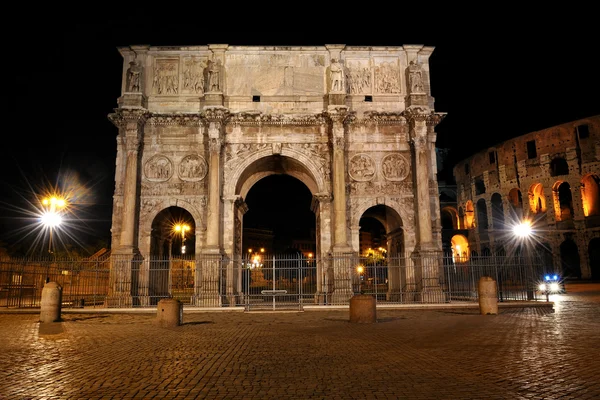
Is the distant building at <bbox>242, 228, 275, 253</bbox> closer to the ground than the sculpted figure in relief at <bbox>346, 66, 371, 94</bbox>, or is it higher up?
closer to the ground

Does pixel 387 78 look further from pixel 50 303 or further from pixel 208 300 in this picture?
pixel 50 303

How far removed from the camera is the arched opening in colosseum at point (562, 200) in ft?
130

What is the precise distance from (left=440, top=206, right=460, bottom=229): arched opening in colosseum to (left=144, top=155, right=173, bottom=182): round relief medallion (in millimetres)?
38738

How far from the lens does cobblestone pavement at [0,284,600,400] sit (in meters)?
5.48

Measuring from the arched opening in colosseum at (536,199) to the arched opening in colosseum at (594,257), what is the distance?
4938 millimetres

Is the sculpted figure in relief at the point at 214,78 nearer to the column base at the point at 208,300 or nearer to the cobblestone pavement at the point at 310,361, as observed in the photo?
the column base at the point at 208,300

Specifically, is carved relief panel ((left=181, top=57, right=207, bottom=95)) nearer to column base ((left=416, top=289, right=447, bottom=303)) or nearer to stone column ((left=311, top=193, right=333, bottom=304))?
stone column ((left=311, top=193, right=333, bottom=304))

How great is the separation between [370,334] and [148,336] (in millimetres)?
5064

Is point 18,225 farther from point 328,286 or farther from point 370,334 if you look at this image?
point 370,334

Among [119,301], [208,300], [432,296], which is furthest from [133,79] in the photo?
[432,296]

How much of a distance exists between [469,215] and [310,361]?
1814 inches

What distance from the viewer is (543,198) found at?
41.6 metres

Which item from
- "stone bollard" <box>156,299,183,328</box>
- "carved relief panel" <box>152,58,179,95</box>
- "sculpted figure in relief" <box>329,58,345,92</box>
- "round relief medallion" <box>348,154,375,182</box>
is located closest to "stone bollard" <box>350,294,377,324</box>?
"stone bollard" <box>156,299,183,328</box>

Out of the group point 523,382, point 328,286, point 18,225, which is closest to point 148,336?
point 523,382
